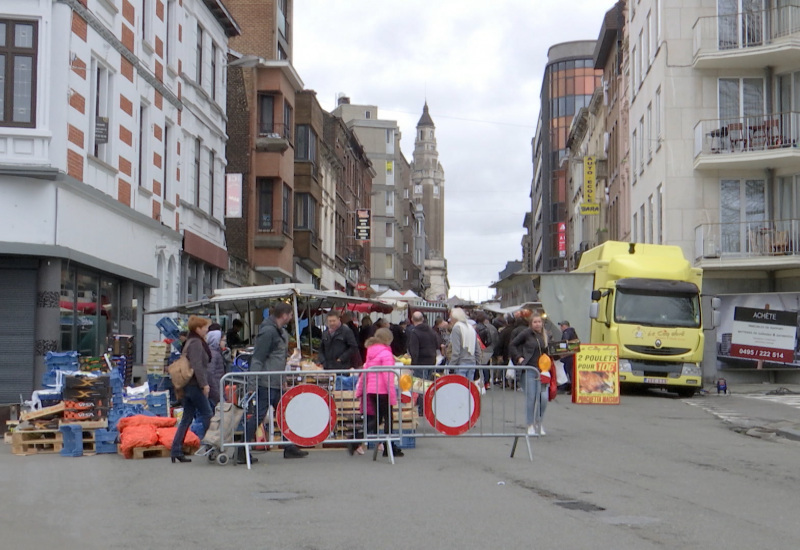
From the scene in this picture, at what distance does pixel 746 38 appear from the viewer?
35.5 metres

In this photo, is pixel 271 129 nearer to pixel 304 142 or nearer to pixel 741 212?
pixel 304 142

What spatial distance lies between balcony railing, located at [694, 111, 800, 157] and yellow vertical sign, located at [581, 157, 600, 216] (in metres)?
21.4

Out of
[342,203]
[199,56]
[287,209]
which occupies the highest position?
[342,203]

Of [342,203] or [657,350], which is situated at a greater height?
[342,203]

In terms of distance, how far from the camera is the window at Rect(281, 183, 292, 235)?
4375 cm

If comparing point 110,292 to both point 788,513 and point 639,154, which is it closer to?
point 788,513

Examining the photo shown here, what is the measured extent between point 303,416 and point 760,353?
22075mm

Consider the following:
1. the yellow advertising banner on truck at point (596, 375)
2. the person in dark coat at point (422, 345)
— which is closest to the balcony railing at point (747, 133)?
the yellow advertising banner on truck at point (596, 375)

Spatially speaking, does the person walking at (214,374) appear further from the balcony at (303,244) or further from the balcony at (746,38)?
the balcony at (303,244)

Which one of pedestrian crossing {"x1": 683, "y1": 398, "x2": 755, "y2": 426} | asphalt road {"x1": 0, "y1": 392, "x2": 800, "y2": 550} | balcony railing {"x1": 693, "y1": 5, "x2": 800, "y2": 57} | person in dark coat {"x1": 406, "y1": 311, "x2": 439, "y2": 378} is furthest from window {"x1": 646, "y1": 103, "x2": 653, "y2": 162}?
asphalt road {"x1": 0, "y1": 392, "x2": 800, "y2": 550}

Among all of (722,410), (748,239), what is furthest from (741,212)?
(722,410)

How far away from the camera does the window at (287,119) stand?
1710 inches

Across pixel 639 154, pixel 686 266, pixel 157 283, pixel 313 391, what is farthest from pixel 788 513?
pixel 639 154

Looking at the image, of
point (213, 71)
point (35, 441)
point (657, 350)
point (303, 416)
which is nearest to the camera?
point (303, 416)
